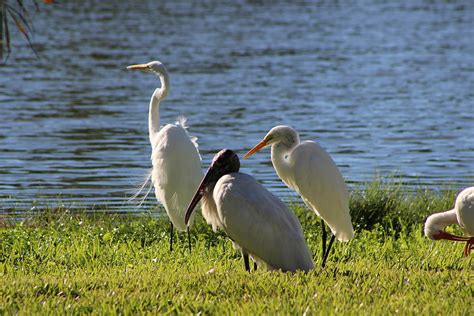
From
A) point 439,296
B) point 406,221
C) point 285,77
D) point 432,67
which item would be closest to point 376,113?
point 285,77

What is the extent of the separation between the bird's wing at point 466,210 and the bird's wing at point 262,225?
153 centimetres

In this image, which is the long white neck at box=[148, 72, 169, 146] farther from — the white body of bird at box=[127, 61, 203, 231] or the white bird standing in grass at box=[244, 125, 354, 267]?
the white bird standing in grass at box=[244, 125, 354, 267]

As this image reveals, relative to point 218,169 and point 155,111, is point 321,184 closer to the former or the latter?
point 218,169

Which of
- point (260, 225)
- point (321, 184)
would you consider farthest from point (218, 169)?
point (321, 184)

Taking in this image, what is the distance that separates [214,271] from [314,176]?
1.26m

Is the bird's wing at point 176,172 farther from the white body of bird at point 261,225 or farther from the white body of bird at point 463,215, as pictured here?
the white body of bird at point 463,215

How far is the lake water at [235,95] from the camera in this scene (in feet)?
47.8

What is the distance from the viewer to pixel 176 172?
9016 mm

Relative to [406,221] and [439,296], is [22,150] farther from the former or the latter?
[439,296]

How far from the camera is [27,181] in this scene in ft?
45.0

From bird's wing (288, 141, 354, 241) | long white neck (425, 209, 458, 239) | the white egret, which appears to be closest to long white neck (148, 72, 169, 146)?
bird's wing (288, 141, 354, 241)

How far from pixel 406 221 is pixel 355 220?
0.52 m

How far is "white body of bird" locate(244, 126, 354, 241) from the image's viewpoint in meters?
7.63

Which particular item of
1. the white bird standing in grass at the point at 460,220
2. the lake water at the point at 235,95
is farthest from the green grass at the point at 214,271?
the lake water at the point at 235,95
